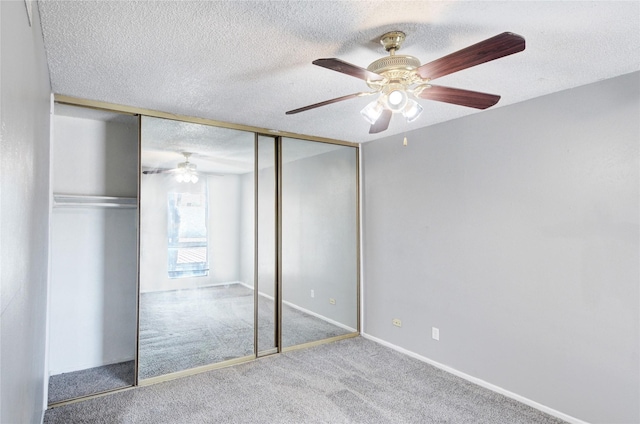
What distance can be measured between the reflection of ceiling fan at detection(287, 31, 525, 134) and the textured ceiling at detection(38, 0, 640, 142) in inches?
6.8

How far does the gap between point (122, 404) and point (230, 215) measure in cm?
191

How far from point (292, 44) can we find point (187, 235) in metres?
2.29

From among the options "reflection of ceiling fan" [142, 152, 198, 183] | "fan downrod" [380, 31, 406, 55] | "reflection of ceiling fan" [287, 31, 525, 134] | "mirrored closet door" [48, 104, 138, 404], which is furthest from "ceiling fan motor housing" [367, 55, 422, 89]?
"mirrored closet door" [48, 104, 138, 404]

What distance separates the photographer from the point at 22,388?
1.56m

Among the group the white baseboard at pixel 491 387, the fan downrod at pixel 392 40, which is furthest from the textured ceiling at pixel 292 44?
the white baseboard at pixel 491 387

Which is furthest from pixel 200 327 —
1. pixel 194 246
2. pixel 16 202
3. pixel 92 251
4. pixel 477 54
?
pixel 477 54

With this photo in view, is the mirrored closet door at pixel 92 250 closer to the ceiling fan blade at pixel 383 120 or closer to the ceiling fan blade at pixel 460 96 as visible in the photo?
the ceiling fan blade at pixel 383 120

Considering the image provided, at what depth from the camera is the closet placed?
11.1ft

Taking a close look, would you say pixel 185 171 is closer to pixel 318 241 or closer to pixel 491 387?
pixel 318 241

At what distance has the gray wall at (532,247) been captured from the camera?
2504 millimetres

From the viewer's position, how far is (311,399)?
119 inches

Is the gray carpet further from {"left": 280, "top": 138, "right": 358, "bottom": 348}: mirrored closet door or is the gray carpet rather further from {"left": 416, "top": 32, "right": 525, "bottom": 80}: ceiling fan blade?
{"left": 416, "top": 32, "right": 525, "bottom": 80}: ceiling fan blade

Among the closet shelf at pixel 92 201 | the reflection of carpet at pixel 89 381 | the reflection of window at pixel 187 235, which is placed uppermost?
the closet shelf at pixel 92 201

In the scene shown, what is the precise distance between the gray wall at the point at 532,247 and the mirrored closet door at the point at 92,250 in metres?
2.87
